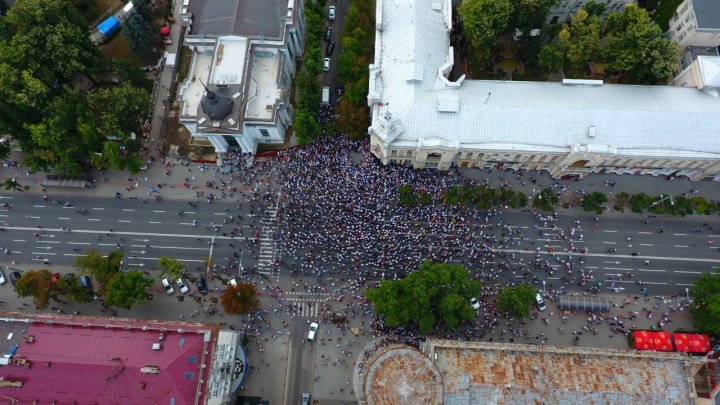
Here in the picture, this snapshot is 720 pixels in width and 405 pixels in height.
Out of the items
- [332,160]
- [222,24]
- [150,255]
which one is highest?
[222,24]

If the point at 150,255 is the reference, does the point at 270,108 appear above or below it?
above

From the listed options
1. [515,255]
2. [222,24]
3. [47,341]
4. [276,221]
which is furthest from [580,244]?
[47,341]

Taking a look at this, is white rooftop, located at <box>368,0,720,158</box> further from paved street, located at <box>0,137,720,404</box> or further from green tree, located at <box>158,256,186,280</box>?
green tree, located at <box>158,256,186,280</box>

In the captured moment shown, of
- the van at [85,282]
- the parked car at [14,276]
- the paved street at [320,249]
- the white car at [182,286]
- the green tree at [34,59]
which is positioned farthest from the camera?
the parked car at [14,276]

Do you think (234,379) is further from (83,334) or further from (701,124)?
(701,124)

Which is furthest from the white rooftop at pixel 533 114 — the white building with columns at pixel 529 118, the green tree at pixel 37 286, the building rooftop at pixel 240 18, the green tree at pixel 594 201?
the green tree at pixel 37 286

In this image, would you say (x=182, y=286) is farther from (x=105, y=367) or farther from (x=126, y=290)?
(x=105, y=367)

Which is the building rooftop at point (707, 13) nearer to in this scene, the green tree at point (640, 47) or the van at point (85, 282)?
the green tree at point (640, 47)

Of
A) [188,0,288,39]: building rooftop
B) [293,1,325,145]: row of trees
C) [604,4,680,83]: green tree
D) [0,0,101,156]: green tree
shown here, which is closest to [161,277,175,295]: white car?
[0,0,101,156]: green tree
